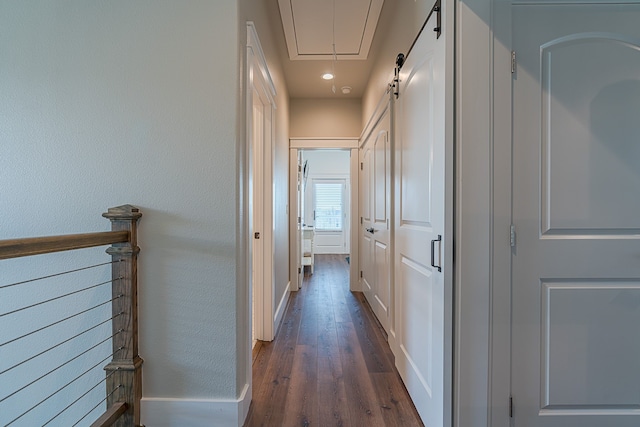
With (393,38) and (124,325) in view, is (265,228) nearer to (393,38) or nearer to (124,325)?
(124,325)

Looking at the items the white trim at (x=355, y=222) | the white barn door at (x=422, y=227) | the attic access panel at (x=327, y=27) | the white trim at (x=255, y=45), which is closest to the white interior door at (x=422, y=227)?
the white barn door at (x=422, y=227)

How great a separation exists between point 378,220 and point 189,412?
2.07 metres

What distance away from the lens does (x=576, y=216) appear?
1243mm

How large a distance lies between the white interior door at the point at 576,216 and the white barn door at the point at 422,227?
0.32 m

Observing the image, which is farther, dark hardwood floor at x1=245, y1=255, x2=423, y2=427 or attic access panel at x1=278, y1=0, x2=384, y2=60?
attic access panel at x1=278, y1=0, x2=384, y2=60

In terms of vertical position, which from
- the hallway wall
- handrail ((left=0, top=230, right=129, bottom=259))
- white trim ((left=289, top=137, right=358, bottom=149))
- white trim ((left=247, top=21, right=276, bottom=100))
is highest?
the hallway wall

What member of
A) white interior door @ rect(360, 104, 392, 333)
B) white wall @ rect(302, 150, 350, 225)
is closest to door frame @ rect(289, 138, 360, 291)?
white interior door @ rect(360, 104, 392, 333)

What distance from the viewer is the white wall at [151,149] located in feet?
4.70

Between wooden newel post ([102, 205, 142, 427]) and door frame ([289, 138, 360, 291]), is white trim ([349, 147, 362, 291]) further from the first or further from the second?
wooden newel post ([102, 205, 142, 427])

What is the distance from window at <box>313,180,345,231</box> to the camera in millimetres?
7547

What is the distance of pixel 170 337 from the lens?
56.6 inches

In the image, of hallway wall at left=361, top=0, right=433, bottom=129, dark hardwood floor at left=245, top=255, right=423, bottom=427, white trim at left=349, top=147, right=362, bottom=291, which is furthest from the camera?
white trim at left=349, top=147, right=362, bottom=291

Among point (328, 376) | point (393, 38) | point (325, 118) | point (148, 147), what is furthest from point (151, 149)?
point (325, 118)

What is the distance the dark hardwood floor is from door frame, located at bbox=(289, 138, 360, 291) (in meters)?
0.77
